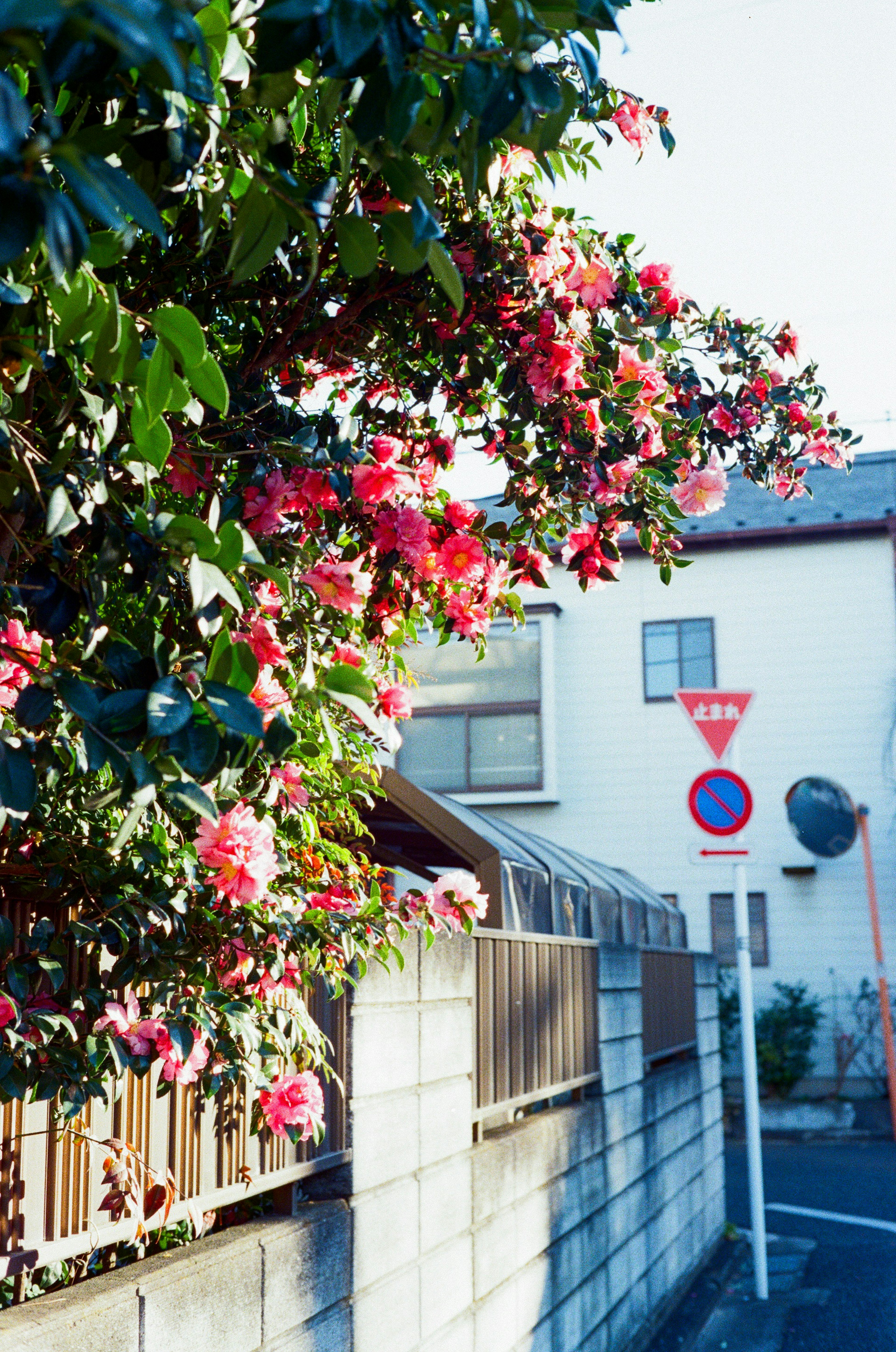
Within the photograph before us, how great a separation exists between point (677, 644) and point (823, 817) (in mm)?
3242

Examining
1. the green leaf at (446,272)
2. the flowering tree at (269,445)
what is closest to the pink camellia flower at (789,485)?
the flowering tree at (269,445)

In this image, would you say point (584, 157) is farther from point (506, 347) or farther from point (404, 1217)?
point (404, 1217)

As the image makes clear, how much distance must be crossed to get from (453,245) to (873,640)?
1489 centimetres

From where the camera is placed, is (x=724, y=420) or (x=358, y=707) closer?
(x=358, y=707)

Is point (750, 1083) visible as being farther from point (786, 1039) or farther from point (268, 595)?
point (786, 1039)

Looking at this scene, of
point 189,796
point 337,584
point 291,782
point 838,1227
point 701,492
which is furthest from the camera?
point 838,1227

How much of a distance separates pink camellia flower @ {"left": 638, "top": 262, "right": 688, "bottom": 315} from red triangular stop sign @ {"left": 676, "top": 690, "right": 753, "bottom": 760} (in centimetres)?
428

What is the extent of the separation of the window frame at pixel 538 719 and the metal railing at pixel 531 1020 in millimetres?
11193

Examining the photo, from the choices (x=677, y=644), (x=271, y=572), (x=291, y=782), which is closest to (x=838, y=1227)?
(x=291, y=782)

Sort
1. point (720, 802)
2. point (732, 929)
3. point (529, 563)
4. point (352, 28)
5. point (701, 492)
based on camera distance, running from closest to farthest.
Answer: point (352, 28) < point (529, 563) < point (701, 492) < point (720, 802) < point (732, 929)

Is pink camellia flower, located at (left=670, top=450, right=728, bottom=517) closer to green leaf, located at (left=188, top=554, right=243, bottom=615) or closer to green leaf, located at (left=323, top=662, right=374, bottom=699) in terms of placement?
green leaf, located at (left=323, top=662, right=374, bottom=699)

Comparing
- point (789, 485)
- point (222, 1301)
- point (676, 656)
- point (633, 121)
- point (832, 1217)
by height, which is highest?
point (676, 656)

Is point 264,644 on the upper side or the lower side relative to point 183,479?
lower

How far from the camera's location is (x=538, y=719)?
17.5 metres
